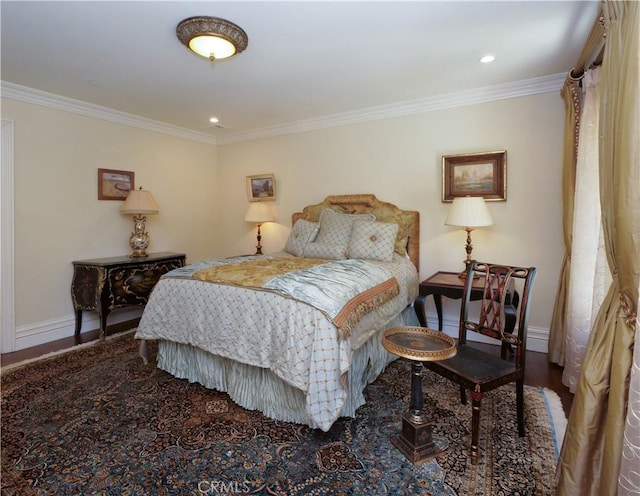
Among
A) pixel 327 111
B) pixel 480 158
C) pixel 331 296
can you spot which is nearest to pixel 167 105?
pixel 327 111

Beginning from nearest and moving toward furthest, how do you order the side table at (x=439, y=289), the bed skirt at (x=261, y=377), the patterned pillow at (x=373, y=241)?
the bed skirt at (x=261, y=377) → the side table at (x=439, y=289) → the patterned pillow at (x=373, y=241)

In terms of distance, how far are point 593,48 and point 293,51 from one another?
2050 mm

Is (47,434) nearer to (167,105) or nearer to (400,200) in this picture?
(167,105)

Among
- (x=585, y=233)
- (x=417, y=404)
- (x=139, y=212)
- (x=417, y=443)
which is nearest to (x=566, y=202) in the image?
(x=585, y=233)

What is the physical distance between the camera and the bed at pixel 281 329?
6.19 feet

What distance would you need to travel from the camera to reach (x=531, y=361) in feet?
9.89

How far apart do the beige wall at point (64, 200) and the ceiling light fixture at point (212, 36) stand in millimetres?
2192

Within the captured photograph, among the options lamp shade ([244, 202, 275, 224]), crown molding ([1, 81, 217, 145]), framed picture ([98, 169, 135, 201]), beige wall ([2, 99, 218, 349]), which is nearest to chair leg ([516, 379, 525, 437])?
lamp shade ([244, 202, 275, 224])

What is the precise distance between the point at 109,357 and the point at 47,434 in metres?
1.15

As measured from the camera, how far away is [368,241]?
11.0 feet

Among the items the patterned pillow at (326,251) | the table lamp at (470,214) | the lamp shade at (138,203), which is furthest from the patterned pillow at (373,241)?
the lamp shade at (138,203)

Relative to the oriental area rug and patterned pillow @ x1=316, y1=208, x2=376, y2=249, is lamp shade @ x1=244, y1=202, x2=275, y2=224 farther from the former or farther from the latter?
the oriental area rug

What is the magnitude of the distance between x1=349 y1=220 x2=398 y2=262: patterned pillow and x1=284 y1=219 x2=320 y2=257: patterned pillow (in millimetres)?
501

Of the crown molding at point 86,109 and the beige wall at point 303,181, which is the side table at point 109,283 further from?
the crown molding at point 86,109
